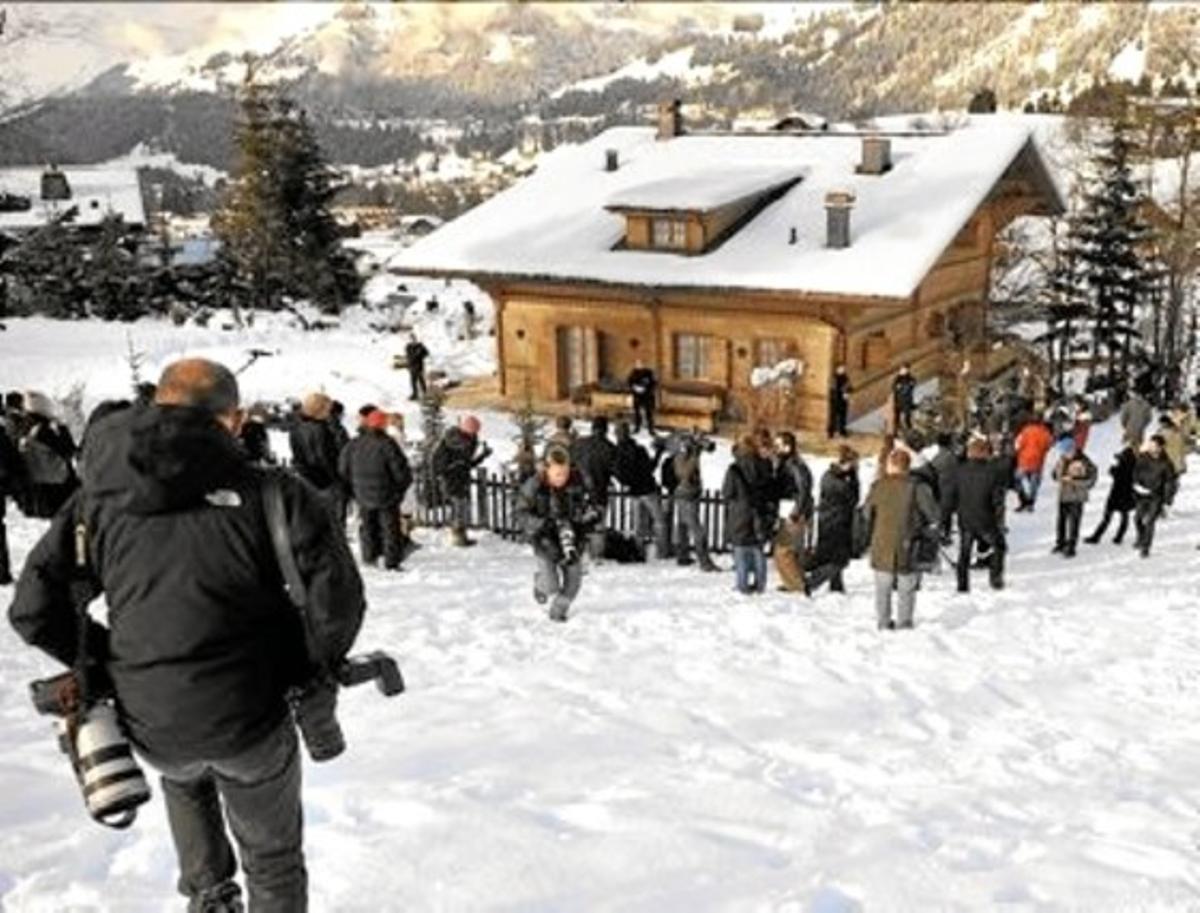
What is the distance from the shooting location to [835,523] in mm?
10930

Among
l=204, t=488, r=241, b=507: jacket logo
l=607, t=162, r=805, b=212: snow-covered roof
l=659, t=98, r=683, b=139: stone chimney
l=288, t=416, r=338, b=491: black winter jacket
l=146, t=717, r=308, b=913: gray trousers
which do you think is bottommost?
l=288, t=416, r=338, b=491: black winter jacket

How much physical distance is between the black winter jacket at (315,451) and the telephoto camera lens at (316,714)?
7521 millimetres

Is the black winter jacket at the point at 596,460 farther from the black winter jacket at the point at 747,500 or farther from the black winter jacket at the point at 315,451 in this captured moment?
the black winter jacket at the point at 315,451

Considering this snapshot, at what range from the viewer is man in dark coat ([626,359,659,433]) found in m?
22.5

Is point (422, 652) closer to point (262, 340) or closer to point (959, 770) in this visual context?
point (959, 770)

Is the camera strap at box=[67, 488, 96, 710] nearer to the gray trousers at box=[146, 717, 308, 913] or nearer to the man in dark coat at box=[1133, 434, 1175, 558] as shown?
the gray trousers at box=[146, 717, 308, 913]

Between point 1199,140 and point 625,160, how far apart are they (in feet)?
49.4

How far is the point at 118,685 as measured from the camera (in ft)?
11.7

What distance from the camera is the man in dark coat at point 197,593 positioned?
3.35 metres

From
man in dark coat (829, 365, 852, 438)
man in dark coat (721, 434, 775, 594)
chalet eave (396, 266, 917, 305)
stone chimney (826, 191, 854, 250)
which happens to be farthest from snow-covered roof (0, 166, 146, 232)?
man in dark coat (721, 434, 775, 594)

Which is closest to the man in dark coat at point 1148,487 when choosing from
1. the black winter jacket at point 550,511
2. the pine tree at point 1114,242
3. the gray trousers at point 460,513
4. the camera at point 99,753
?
the black winter jacket at point 550,511

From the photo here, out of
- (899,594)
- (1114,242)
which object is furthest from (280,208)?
(899,594)

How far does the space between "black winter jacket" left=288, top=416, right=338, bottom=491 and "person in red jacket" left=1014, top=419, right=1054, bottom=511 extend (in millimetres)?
8786

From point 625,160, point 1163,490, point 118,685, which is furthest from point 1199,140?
point 118,685
